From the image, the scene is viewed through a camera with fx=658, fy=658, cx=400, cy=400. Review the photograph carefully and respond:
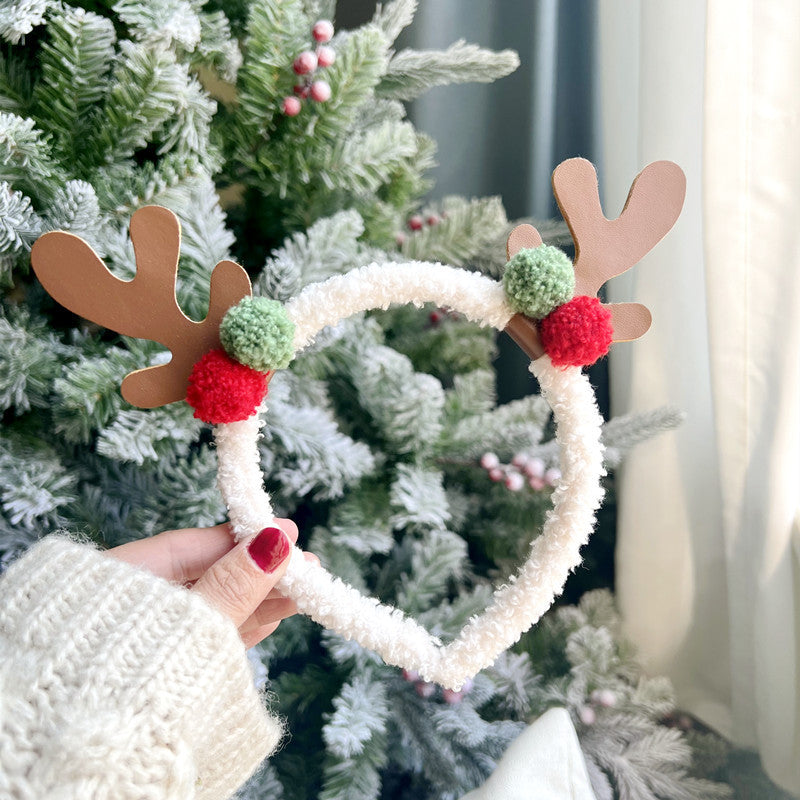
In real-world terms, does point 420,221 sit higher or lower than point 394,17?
lower

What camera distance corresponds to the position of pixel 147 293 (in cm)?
43

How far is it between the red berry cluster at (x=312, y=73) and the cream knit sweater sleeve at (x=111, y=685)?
0.36m

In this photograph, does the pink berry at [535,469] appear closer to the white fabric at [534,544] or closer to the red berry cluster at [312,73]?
the white fabric at [534,544]

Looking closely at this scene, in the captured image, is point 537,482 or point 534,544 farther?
point 537,482

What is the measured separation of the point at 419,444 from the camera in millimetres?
587

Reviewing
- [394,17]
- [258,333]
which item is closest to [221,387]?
[258,333]

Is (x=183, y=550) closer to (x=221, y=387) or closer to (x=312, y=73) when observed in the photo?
(x=221, y=387)

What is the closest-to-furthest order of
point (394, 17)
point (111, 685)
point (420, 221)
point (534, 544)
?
point (111, 685) → point (534, 544) → point (394, 17) → point (420, 221)

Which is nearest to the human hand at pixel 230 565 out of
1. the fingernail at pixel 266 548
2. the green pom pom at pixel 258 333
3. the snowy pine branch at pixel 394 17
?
the fingernail at pixel 266 548

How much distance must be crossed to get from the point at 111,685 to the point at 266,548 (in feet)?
0.38

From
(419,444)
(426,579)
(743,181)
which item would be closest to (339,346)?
(419,444)

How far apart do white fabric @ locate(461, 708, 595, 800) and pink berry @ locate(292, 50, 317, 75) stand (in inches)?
22.9

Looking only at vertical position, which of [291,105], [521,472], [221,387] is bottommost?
[521,472]

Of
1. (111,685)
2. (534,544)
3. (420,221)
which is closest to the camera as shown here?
(111,685)
